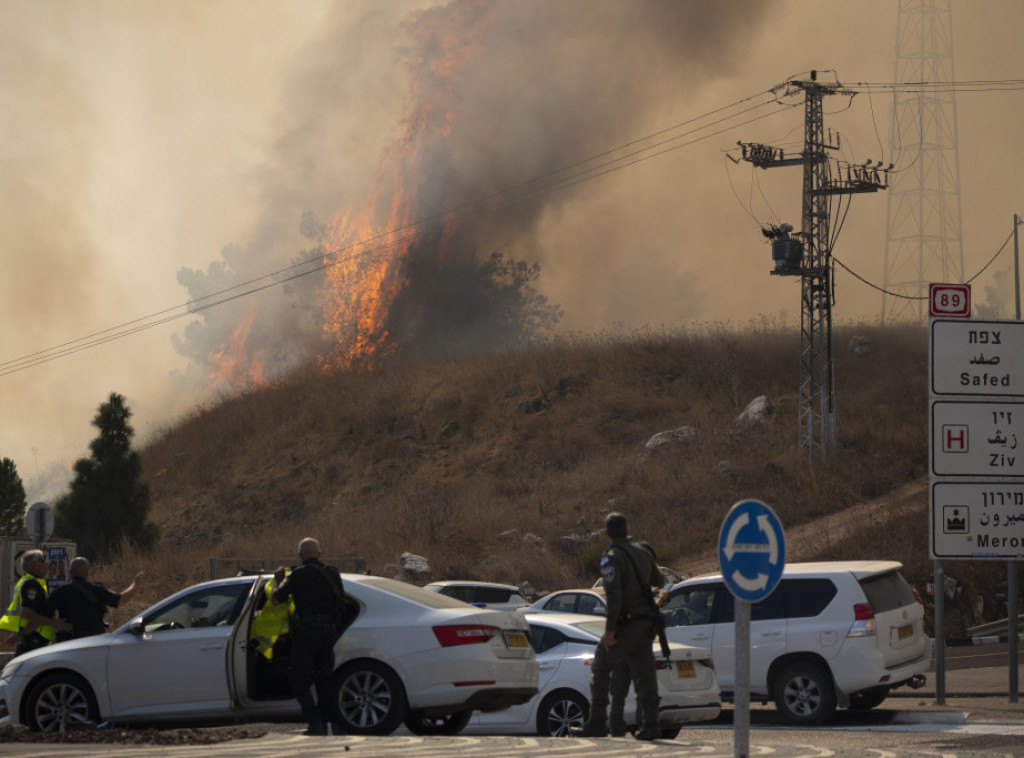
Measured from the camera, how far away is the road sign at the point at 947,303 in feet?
55.8

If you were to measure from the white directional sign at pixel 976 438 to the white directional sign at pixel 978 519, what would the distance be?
0.22 meters

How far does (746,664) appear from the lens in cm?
748

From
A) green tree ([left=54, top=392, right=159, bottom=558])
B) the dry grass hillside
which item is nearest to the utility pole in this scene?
the dry grass hillside

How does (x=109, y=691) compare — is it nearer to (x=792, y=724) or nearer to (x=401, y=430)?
(x=792, y=724)

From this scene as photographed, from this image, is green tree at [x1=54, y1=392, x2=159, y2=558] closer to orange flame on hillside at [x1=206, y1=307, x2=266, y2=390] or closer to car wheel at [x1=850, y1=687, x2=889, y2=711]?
orange flame on hillside at [x1=206, y1=307, x2=266, y2=390]

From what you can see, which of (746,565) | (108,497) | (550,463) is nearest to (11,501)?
(108,497)

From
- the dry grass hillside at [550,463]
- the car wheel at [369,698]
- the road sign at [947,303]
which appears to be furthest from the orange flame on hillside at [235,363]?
the car wheel at [369,698]

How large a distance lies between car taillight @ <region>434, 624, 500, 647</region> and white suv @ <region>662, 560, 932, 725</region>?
4.41 meters

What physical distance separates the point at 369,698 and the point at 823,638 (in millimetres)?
5653

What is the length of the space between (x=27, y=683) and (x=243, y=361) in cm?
5483

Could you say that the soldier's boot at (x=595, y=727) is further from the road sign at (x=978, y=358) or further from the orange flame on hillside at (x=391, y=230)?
the orange flame on hillside at (x=391, y=230)

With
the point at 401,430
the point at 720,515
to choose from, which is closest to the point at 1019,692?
the point at 720,515

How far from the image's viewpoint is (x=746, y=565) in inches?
303

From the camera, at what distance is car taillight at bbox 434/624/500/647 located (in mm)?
11094
